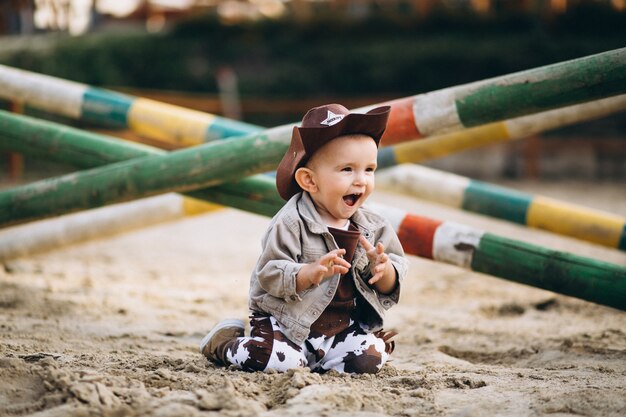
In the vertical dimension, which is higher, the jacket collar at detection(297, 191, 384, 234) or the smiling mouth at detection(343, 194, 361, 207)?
the smiling mouth at detection(343, 194, 361, 207)

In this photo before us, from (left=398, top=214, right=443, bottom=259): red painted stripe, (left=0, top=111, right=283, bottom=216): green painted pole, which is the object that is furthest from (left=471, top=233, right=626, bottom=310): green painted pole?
(left=0, top=111, right=283, bottom=216): green painted pole

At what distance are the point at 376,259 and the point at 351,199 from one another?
8.2 inches

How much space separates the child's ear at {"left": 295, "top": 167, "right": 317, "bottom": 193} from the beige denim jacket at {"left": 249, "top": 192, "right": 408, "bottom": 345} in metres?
0.05

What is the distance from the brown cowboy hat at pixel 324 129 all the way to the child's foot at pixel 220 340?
50 cm

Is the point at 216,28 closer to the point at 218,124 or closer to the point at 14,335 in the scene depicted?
the point at 218,124

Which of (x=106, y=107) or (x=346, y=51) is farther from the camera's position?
(x=346, y=51)

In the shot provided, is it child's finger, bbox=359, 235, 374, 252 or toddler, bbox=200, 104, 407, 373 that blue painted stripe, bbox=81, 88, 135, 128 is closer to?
toddler, bbox=200, 104, 407, 373

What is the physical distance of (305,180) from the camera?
2.30 meters

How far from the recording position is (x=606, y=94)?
2.36 metres

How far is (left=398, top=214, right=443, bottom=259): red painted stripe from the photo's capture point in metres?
2.84

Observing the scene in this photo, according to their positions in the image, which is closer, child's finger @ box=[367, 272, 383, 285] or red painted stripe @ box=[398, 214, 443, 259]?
child's finger @ box=[367, 272, 383, 285]

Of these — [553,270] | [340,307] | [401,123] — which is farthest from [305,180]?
[553,270]

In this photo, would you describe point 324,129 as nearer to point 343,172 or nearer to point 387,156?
point 343,172

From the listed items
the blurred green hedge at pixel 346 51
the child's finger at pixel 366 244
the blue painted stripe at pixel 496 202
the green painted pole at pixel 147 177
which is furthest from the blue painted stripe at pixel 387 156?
the blurred green hedge at pixel 346 51
